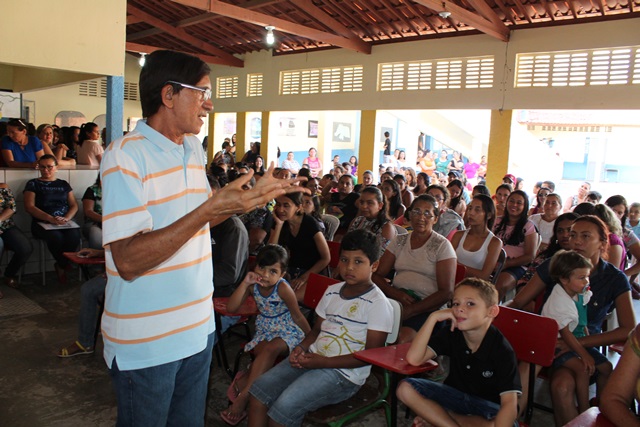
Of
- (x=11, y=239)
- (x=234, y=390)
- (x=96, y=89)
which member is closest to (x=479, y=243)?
(x=234, y=390)

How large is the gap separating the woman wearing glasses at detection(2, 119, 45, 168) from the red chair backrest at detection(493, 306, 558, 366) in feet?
18.7

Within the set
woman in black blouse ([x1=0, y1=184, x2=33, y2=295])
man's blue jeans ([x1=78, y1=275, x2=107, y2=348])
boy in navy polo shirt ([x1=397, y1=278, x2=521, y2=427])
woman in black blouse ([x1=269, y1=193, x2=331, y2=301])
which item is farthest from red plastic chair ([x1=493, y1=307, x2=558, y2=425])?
woman in black blouse ([x1=0, y1=184, x2=33, y2=295])

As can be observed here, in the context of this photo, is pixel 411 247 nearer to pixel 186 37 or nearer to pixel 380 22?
pixel 380 22

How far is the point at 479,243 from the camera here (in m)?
4.45

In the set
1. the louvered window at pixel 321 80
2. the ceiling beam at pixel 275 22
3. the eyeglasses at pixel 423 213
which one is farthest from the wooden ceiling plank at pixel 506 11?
the eyeglasses at pixel 423 213

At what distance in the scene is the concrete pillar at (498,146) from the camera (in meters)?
10.3

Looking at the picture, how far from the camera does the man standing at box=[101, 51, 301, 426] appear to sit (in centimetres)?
129

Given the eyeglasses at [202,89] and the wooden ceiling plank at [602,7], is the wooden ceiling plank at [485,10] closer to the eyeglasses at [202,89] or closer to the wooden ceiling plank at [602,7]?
the wooden ceiling plank at [602,7]

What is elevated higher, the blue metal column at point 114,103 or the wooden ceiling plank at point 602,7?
the wooden ceiling plank at point 602,7

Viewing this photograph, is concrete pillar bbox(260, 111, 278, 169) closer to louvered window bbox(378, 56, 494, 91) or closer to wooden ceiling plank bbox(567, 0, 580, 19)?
louvered window bbox(378, 56, 494, 91)

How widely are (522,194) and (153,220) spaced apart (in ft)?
14.9

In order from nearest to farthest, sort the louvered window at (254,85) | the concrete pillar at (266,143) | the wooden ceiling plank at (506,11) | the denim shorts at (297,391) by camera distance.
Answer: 1. the denim shorts at (297,391)
2. the wooden ceiling plank at (506,11)
3. the concrete pillar at (266,143)
4. the louvered window at (254,85)

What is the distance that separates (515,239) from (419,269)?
1772 mm

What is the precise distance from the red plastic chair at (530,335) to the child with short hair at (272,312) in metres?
1.12
